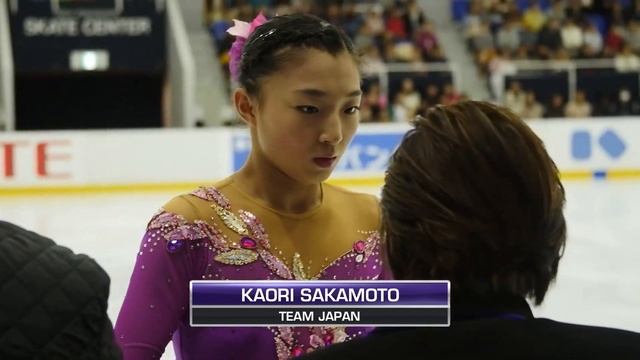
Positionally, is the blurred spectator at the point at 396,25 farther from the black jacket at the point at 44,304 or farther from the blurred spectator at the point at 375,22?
the black jacket at the point at 44,304

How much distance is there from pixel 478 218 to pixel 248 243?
520mm

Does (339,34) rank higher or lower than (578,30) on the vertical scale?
higher

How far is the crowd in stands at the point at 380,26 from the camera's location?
12.7 metres

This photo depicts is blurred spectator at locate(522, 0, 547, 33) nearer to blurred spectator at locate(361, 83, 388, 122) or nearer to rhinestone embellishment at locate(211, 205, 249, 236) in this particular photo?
blurred spectator at locate(361, 83, 388, 122)

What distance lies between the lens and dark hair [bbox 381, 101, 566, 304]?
36.4 inches

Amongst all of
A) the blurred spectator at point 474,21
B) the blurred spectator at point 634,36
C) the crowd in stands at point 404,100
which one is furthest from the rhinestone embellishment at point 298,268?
the blurred spectator at point 634,36

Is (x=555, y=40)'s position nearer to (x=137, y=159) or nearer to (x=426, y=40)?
(x=426, y=40)

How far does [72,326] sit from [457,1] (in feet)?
50.9

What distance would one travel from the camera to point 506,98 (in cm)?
1250

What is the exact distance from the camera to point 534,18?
14906mm

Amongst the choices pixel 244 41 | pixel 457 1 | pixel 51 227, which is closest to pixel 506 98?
pixel 457 1

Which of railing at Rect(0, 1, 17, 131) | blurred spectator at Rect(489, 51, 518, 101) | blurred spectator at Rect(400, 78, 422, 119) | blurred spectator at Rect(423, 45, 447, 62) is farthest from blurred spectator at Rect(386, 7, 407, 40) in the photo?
railing at Rect(0, 1, 17, 131)

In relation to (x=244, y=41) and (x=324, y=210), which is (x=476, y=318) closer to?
(x=324, y=210)

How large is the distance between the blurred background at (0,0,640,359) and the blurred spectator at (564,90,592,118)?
34 mm
